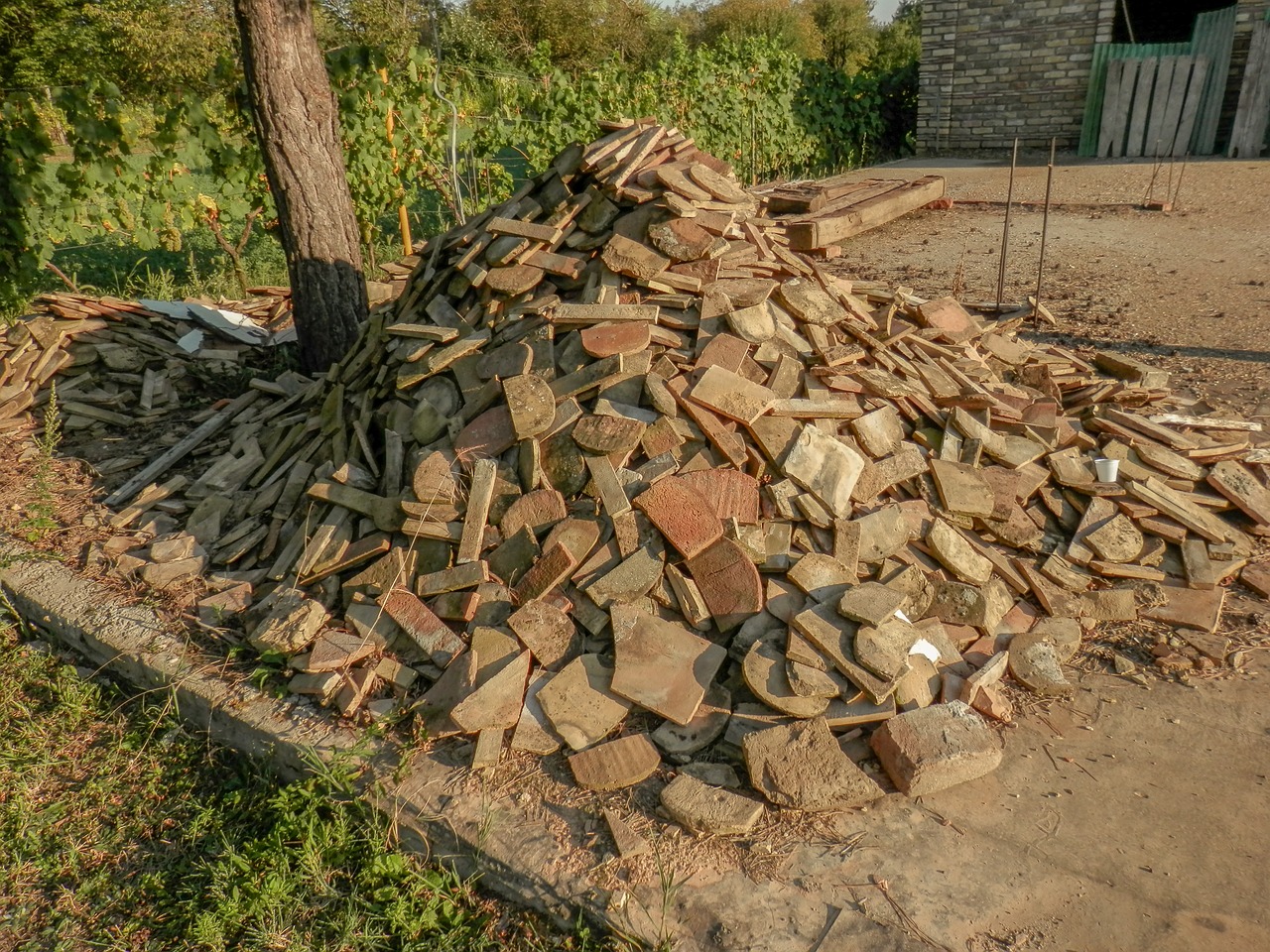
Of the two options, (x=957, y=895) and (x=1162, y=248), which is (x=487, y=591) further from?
(x=1162, y=248)

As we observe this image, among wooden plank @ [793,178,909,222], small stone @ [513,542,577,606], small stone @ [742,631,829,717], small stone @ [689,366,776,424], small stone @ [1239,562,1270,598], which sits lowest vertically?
small stone @ [1239,562,1270,598]

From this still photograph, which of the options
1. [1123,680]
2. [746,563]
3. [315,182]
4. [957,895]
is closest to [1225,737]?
[1123,680]

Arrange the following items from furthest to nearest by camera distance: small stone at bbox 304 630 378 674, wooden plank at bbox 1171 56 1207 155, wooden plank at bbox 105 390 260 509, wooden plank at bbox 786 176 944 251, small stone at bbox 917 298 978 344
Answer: wooden plank at bbox 1171 56 1207 155 < wooden plank at bbox 786 176 944 251 < small stone at bbox 917 298 978 344 < wooden plank at bbox 105 390 260 509 < small stone at bbox 304 630 378 674

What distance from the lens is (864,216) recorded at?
1088cm

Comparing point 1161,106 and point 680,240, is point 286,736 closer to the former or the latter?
point 680,240

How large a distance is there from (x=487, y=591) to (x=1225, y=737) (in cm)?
294

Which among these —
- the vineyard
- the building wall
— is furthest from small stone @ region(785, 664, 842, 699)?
the building wall

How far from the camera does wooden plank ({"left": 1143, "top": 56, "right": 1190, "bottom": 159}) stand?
14.7 m

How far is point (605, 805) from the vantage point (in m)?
3.06

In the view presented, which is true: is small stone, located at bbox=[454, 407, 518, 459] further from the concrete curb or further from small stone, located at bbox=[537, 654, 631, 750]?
the concrete curb

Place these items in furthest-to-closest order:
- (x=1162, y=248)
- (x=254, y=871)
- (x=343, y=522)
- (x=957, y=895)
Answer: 1. (x=1162, y=248)
2. (x=343, y=522)
3. (x=254, y=871)
4. (x=957, y=895)

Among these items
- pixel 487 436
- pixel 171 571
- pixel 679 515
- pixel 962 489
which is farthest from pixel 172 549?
pixel 962 489

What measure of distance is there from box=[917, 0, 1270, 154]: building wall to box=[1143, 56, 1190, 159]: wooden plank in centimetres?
87

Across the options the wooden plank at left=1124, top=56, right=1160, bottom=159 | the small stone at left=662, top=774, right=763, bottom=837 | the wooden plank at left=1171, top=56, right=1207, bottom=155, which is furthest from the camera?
the wooden plank at left=1124, top=56, right=1160, bottom=159
